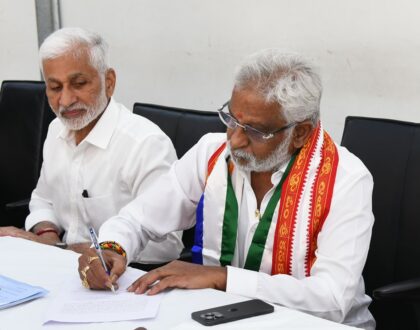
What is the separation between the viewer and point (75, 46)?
2.47 m

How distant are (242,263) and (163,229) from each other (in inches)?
11.4

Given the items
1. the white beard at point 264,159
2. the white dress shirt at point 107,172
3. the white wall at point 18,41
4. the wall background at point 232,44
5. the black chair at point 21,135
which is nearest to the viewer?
the white beard at point 264,159

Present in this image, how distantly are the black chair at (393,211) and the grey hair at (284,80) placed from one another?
0.40 meters

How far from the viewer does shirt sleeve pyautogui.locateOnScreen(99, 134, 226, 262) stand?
216cm

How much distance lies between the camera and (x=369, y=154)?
7.21ft

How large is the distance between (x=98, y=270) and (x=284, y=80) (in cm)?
70

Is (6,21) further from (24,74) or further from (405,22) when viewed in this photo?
(405,22)

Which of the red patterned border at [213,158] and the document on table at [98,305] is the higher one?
the red patterned border at [213,158]

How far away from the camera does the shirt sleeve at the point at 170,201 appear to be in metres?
2.16

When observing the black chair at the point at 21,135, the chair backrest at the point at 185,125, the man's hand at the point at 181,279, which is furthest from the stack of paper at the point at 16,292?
the black chair at the point at 21,135

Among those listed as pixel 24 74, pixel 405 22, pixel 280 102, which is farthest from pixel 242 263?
pixel 24 74

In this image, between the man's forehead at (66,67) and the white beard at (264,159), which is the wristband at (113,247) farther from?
the man's forehead at (66,67)

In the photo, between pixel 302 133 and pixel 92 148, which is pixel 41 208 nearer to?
pixel 92 148

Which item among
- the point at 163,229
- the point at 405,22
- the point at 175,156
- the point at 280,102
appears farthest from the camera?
the point at 405,22
